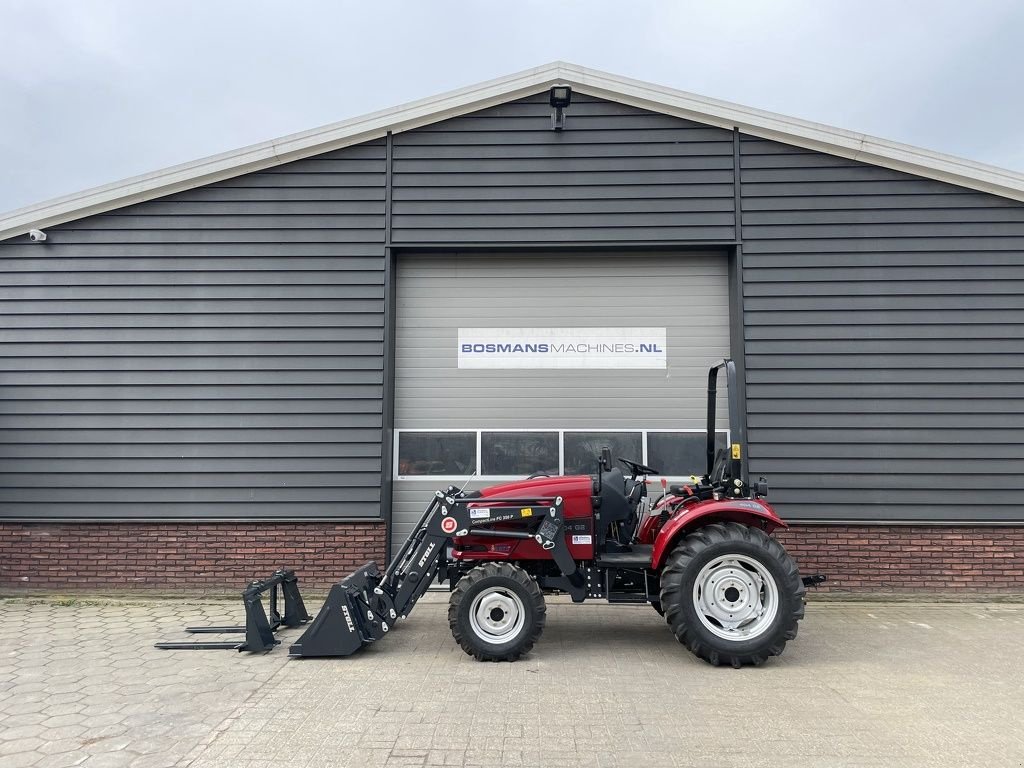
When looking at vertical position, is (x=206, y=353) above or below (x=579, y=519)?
above

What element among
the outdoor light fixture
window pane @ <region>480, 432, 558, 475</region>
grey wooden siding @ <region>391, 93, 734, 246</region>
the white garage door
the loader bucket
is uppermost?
the outdoor light fixture

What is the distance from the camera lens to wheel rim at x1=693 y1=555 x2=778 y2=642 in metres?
5.37

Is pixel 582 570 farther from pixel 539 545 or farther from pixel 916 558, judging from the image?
pixel 916 558

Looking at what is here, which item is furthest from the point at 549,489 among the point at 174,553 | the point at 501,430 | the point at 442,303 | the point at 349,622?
the point at 174,553

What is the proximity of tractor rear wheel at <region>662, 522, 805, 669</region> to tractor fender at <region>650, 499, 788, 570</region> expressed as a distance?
0.35 ft

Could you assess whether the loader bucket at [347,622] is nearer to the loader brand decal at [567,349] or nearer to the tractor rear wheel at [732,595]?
the tractor rear wheel at [732,595]

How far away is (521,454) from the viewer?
8.03 metres

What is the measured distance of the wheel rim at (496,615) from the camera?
536cm

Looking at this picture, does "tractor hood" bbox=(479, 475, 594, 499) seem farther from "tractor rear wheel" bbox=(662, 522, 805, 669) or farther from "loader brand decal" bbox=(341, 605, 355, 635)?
"loader brand decal" bbox=(341, 605, 355, 635)

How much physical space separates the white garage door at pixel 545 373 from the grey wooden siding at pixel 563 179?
37 cm

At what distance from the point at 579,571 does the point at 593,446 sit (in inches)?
99.7

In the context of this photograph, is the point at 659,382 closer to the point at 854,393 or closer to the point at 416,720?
the point at 854,393

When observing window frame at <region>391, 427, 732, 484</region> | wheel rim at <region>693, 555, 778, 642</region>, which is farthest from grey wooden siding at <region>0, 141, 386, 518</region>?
wheel rim at <region>693, 555, 778, 642</region>

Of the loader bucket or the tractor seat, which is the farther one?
the tractor seat
